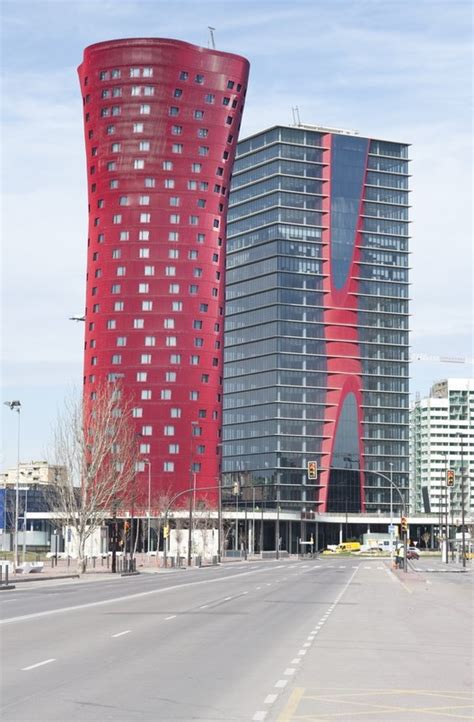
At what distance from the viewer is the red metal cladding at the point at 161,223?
174 metres

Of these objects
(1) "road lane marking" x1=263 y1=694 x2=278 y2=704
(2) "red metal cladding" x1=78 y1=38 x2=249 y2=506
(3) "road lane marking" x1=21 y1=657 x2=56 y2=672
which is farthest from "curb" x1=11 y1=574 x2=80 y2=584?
(2) "red metal cladding" x1=78 y1=38 x2=249 y2=506

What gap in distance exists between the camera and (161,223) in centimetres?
17675

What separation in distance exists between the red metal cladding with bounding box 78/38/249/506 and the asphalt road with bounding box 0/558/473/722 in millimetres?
131042

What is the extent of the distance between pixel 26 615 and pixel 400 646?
42.3ft

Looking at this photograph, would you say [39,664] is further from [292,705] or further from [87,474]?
[87,474]

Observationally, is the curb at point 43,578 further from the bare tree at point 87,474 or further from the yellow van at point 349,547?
the yellow van at point 349,547

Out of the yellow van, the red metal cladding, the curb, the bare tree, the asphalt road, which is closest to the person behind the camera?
the asphalt road

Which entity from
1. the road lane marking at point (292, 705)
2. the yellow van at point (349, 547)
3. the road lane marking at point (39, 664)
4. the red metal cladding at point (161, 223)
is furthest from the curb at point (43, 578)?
the yellow van at point (349, 547)

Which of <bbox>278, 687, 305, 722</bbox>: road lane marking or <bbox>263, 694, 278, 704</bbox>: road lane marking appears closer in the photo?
<bbox>278, 687, 305, 722</bbox>: road lane marking

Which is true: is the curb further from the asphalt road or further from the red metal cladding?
the red metal cladding

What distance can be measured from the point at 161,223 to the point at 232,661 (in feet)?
518

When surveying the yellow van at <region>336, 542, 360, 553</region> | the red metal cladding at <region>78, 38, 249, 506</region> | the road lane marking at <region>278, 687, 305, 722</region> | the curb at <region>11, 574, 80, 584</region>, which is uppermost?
the red metal cladding at <region>78, 38, 249, 506</region>

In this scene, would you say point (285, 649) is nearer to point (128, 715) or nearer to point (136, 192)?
point (128, 715)

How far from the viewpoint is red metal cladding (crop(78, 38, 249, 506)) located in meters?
174
